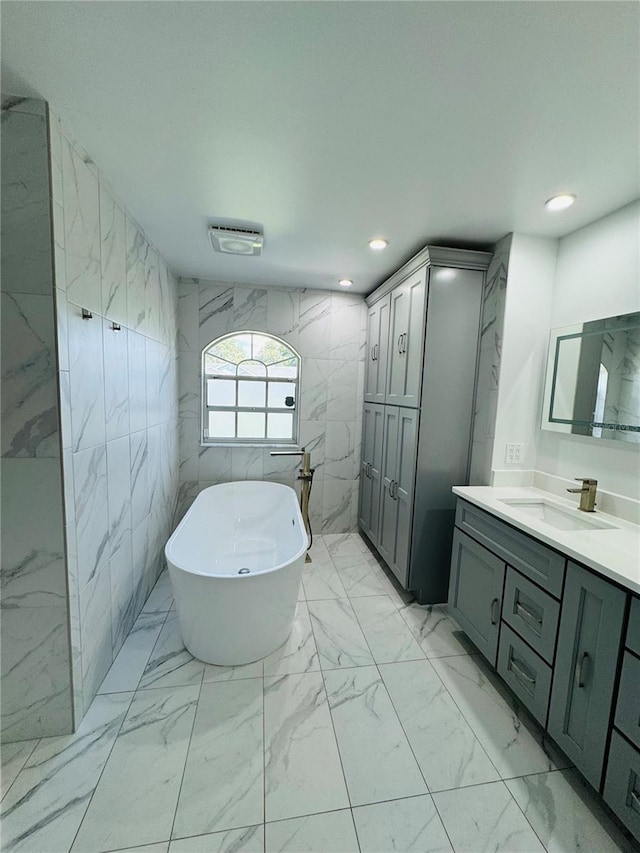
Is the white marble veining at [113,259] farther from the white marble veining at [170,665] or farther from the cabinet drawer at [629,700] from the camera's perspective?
the cabinet drawer at [629,700]

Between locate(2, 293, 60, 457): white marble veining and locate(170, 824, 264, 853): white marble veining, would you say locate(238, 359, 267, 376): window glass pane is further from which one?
locate(170, 824, 264, 853): white marble veining

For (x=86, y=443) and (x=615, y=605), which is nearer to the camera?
(x=615, y=605)

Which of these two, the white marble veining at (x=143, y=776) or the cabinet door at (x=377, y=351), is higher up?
the cabinet door at (x=377, y=351)

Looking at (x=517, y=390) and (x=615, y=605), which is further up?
(x=517, y=390)

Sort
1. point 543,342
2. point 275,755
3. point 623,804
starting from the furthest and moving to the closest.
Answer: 1. point 543,342
2. point 275,755
3. point 623,804

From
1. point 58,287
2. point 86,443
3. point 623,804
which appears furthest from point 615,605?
point 58,287

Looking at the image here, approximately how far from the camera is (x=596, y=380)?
177 centimetres

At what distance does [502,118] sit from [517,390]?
1397 mm

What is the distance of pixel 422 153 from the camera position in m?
1.37

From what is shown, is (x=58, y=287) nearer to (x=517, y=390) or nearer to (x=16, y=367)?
(x=16, y=367)

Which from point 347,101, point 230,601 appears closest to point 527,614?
point 230,601

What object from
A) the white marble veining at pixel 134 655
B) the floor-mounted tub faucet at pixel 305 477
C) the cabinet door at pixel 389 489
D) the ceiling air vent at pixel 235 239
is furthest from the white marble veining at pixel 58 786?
the ceiling air vent at pixel 235 239

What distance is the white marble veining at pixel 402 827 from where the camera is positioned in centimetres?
111

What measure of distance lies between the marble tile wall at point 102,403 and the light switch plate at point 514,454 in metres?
2.29
